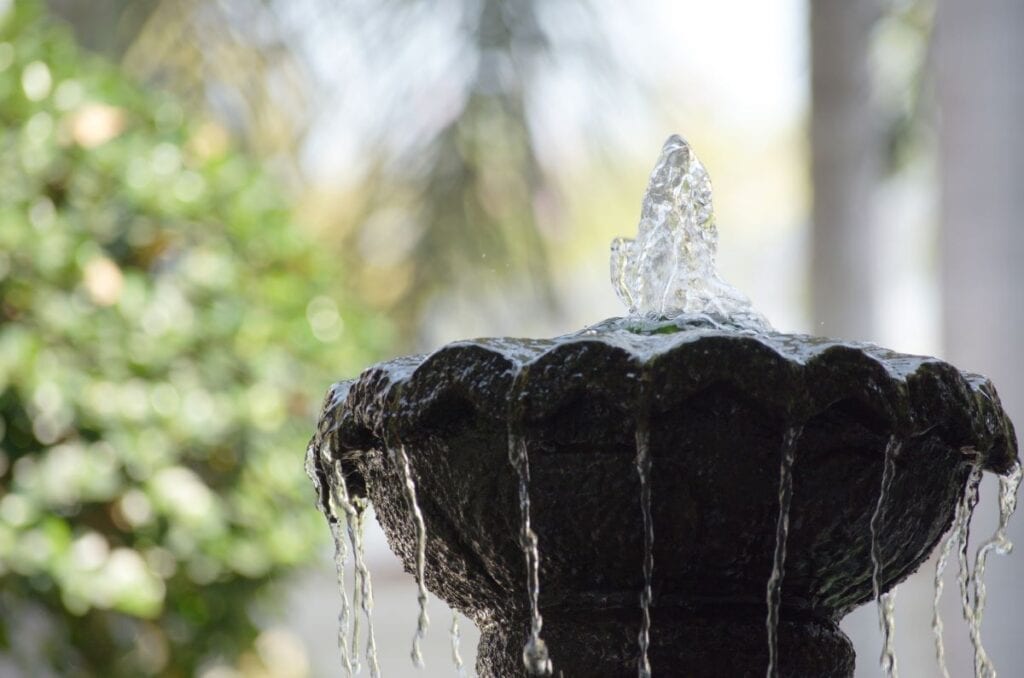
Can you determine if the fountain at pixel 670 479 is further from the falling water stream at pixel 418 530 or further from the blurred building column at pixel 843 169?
the blurred building column at pixel 843 169

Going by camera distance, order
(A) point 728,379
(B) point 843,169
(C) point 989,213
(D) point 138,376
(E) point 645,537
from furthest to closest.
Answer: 1. (B) point 843,169
2. (C) point 989,213
3. (D) point 138,376
4. (E) point 645,537
5. (A) point 728,379

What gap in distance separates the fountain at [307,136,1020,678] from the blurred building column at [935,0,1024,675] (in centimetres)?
→ 327

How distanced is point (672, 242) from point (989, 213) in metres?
3.23

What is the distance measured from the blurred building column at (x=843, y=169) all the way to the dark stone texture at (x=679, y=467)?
Answer: 220 inches

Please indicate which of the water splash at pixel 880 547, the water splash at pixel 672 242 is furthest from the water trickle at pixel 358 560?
the water splash at pixel 880 547

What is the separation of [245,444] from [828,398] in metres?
2.76

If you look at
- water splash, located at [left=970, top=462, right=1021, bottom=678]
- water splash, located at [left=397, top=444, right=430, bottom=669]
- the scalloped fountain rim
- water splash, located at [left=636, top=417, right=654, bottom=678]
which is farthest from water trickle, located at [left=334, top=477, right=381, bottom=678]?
water splash, located at [left=970, top=462, right=1021, bottom=678]

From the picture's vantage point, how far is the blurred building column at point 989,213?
5199 millimetres

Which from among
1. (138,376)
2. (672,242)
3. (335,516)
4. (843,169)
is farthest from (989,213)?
(335,516)

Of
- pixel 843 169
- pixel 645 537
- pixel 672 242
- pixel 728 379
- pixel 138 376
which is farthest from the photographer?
pixel 843 169

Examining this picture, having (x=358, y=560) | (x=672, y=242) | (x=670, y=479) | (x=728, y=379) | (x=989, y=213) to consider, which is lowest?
(x=358, y=560)

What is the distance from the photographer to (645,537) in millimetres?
1855

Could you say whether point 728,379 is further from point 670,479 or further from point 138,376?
point 138,376

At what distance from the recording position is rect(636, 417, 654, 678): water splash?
1.78 meters
